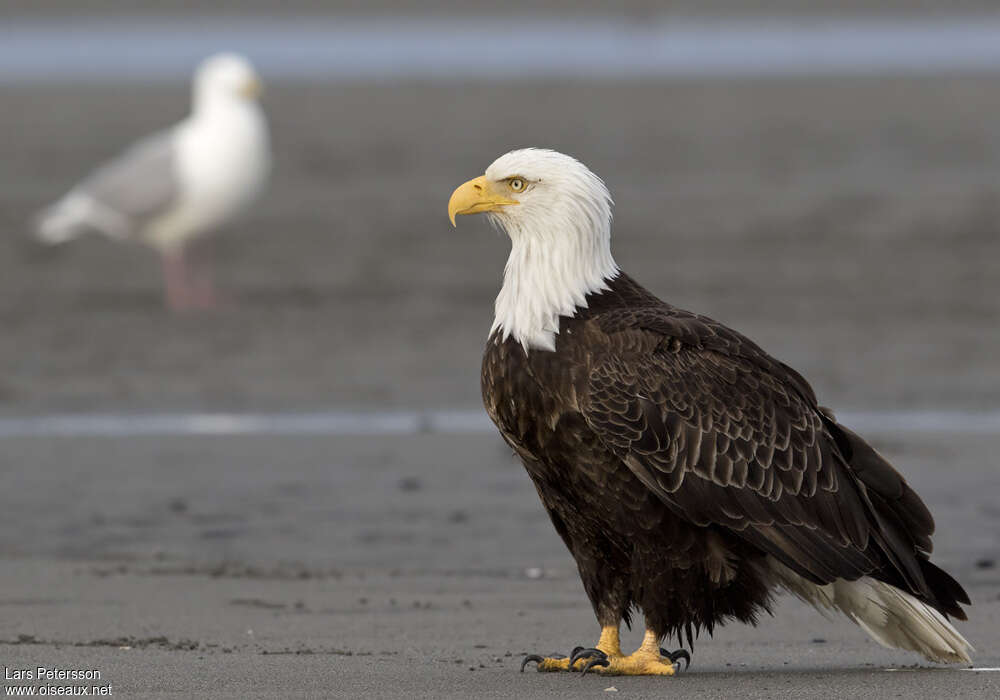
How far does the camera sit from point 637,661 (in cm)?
661

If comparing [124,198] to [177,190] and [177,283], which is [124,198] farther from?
[177,283]

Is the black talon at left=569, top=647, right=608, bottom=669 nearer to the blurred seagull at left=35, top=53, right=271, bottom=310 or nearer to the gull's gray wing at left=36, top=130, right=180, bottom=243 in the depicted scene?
the blurred seagull at left=35, top=53, right=271, bottom=310

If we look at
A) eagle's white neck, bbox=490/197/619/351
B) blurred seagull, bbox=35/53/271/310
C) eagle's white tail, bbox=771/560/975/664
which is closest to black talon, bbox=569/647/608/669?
eagle's white tail, bbox=771/560/975/664

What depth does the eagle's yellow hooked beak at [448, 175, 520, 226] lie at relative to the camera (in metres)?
6.82

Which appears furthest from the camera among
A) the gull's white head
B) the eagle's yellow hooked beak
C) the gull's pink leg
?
the gull's white head

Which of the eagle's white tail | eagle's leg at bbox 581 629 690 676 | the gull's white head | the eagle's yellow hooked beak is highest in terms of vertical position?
the eagle's yellow hooked beak

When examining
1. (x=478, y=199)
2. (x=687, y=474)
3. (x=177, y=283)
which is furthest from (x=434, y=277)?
(x=687, y=474)

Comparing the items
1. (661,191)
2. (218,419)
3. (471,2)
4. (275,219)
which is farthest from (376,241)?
(471,2)

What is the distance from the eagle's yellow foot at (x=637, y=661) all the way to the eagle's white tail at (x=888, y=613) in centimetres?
46

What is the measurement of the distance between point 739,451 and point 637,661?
0.76m

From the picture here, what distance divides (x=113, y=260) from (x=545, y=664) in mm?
12160

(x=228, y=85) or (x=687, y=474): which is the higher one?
(x=228, y=85)

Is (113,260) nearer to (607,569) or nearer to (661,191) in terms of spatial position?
(661,191)

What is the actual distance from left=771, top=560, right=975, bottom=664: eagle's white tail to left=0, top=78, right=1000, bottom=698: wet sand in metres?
0.12
